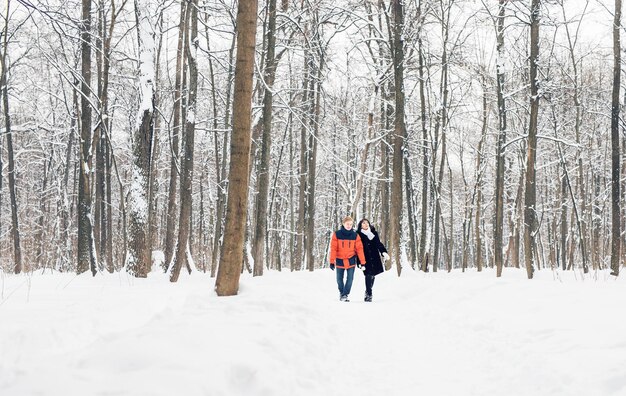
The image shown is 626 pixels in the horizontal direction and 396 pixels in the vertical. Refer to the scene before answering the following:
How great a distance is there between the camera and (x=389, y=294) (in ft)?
39.5

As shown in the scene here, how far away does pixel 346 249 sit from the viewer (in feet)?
33.2

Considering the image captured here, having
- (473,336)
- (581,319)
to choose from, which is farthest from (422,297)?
(581,319)

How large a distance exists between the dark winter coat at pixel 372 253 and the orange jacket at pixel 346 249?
28 centimetres

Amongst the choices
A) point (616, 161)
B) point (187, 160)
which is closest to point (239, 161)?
point (187, 160)


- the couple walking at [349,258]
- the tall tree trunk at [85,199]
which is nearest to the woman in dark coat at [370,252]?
the couple walking at [349,258]

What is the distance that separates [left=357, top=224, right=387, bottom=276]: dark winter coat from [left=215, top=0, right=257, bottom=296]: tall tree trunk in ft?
14.3

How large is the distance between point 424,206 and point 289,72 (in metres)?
8.19

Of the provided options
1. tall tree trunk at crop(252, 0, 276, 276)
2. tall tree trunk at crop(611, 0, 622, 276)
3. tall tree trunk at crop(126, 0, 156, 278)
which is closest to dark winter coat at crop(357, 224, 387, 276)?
tall tree trunk at crop(252, 0, 276, 276)

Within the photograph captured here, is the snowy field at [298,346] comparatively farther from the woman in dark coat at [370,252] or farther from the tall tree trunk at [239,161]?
the woman in dark coat at [370,252]

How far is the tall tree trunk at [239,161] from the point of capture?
6605 mm

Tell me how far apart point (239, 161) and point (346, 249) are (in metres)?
4.33

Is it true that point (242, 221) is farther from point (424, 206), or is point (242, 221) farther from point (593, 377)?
point (424, 206)

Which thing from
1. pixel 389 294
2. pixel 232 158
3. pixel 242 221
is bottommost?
pixel 389 294

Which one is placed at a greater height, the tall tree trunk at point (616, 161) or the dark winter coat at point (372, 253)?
the tall tree trunk at point (616, 161)
